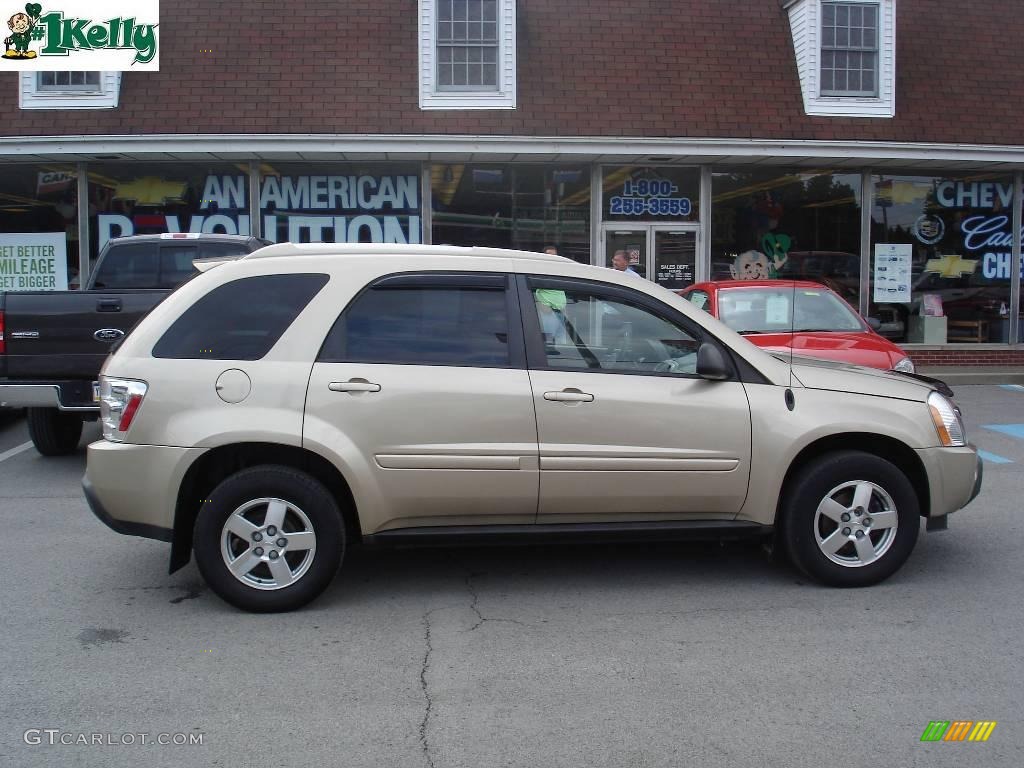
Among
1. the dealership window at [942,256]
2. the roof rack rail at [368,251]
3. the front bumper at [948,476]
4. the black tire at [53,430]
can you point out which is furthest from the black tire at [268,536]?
the dealership window at [942,256]

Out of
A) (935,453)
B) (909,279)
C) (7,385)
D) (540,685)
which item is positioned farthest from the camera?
(909,279)


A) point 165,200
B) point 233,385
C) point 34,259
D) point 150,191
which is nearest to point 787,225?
point 165,200

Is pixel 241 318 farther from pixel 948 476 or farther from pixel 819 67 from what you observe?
pixel 819 67

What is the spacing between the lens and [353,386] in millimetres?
4934

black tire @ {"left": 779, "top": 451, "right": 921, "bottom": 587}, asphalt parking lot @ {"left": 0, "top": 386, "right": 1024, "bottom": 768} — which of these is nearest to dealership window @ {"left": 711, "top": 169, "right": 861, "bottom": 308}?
asphalt parking lot @ {"left": 0, "top": 386, "right": 1024, "bottom": 768}

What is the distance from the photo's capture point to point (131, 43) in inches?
574

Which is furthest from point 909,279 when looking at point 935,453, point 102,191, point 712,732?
point 712,732

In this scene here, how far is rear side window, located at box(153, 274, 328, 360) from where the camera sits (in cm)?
499

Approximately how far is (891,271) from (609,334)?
40.2 ft

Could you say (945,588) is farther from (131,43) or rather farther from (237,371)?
(131,43)

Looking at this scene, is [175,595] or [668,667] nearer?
[668,667]

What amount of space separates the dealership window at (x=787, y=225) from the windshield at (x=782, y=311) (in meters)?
6.17

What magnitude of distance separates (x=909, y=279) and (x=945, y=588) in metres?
11.7

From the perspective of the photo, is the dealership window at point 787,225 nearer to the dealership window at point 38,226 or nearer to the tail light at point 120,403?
the dealership window at point 38,226
